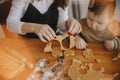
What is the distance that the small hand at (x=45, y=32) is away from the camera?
0.62 metres

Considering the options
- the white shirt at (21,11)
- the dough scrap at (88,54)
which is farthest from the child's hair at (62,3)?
the dough scrap at (88,54)

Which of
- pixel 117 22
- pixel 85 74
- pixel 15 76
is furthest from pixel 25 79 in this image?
pixel 117 22

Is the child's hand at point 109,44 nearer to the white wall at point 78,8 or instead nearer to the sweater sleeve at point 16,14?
the white wall at point 78,8

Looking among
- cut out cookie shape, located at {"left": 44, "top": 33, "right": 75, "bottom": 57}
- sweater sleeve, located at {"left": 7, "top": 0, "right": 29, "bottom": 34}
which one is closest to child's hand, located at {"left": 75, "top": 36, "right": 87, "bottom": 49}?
cut out cookie shape, located at {"left": 44, "top": 33, "right": 75, "bottom": 57}

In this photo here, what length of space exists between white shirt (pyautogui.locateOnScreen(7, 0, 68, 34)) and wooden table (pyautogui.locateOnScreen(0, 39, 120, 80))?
0.13 feet

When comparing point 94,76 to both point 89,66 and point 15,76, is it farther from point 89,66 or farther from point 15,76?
point 15,76

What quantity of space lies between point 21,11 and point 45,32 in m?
0.08

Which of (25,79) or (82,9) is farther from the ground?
(82,9)

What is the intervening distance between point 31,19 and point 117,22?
0.20 metres

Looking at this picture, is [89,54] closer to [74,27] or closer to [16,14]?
[74,27]

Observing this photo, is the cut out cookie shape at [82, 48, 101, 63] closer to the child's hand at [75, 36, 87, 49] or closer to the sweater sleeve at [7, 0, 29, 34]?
the child's hand at [75, 36, 87, 49]

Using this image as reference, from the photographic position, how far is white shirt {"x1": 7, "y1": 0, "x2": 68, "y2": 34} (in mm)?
642

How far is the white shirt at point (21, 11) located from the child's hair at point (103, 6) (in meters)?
0.08

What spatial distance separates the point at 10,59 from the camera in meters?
0.64
